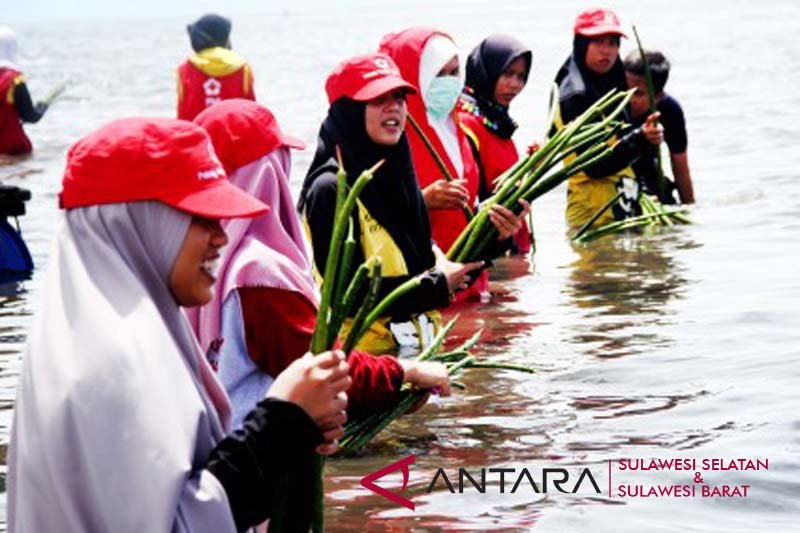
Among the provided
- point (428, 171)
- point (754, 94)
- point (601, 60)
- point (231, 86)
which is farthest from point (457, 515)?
point (754, 94)

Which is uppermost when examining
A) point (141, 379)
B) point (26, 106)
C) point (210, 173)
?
point (210, 173)

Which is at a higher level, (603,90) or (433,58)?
(433,58)

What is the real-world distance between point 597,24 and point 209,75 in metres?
4.23

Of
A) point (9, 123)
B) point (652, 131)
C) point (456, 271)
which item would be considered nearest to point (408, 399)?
point (456, 271)

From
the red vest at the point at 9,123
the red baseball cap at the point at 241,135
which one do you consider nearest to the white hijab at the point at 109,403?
the red baseball cap at the point at 241,135

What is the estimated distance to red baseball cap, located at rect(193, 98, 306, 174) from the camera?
13.3 ft

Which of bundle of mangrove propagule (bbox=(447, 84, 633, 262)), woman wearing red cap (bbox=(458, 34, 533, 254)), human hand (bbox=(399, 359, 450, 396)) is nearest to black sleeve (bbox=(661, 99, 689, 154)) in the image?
woman wearing red cap (bbox=(458, 34, 533, 254))

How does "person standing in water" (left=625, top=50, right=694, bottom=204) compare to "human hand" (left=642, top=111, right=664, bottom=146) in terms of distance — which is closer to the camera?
"human hand" (left=642, top=111, right=664, bottom=146)

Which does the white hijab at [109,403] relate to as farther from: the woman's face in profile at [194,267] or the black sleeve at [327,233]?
the black sleeve at [327,233]

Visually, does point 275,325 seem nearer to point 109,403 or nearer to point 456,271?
point 109,403

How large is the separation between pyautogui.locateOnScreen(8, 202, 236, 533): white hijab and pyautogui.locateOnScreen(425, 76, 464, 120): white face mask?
13.6ft

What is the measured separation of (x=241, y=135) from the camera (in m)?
4.07

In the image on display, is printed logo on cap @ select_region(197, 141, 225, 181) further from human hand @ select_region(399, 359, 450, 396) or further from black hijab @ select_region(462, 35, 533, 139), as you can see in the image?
black hijab @ select_region(462, 35, 533, 139)

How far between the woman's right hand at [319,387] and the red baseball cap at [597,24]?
634 cm
